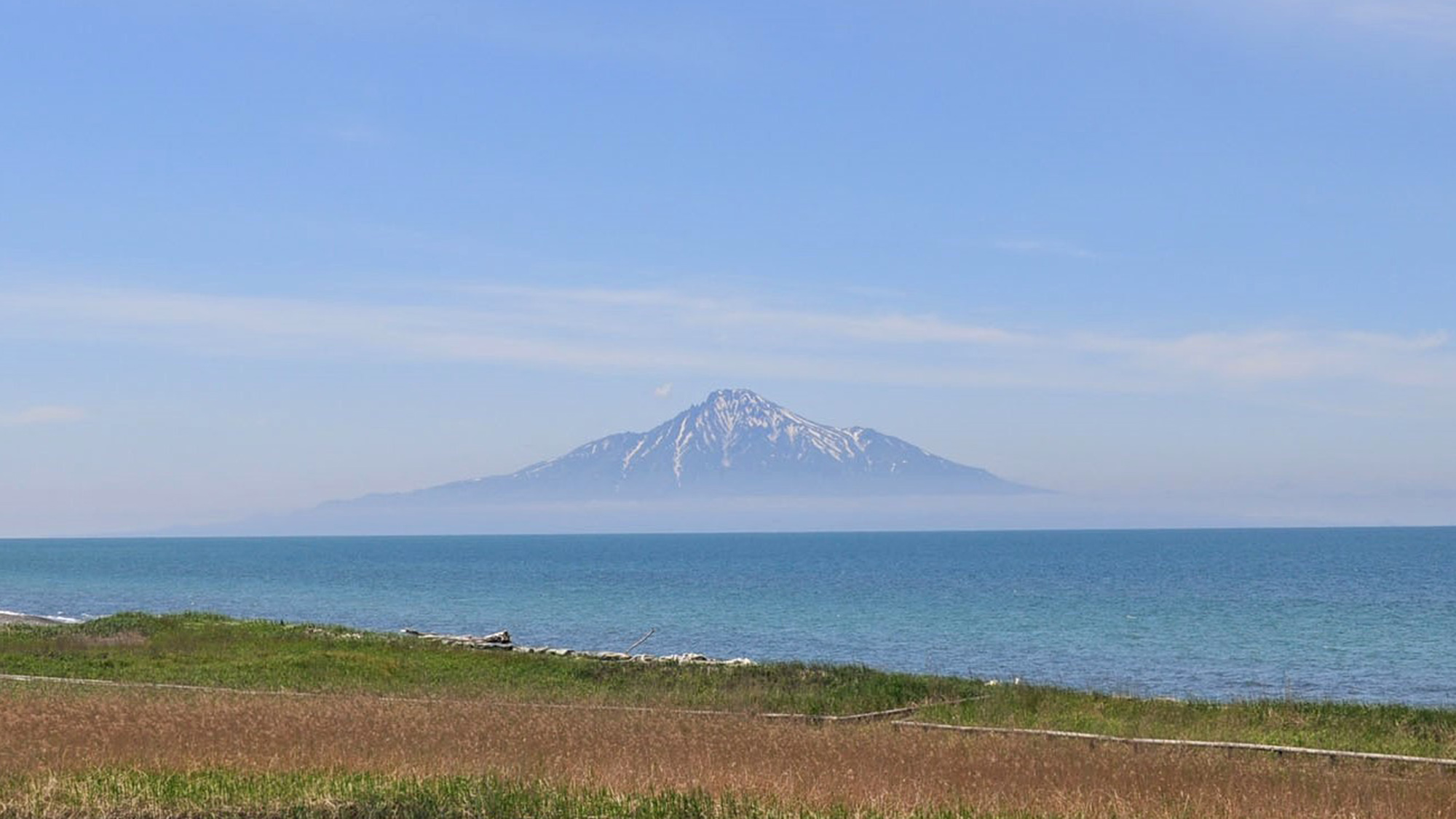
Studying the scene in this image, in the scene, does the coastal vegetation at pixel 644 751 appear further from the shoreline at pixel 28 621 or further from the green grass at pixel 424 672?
the shoreline at pixel 28 621

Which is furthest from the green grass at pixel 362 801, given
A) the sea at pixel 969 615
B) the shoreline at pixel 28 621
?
the shoreline at pixel 28 621

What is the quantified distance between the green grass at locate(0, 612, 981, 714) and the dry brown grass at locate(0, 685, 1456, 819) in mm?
7295

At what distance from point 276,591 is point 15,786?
131017 millimetres

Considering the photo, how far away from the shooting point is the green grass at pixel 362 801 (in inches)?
643

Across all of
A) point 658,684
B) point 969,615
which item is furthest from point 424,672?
point 969,615

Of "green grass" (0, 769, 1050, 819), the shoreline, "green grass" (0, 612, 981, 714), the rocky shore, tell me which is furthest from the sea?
"green grass" (0, 769, 1050, 819)

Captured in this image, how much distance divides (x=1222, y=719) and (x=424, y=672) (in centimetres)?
2152

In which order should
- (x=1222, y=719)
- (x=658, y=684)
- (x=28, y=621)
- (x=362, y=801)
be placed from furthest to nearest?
1. (x=28, y=621)
2. (x=658, y=684)
3. (x=1222, y=719)
4. (x=362, y=801)

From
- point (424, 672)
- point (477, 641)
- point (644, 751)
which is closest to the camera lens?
point (644, 751)

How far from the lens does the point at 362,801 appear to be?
16828mm

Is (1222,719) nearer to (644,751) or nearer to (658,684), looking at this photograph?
(658,684)

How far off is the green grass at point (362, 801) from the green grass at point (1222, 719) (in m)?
13.2

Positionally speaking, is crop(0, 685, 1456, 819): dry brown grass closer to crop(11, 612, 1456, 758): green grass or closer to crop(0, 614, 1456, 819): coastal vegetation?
crop(0, 614, 1456, 819): coastal vegetation

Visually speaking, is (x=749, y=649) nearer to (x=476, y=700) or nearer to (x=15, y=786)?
(x=476, y=700)
